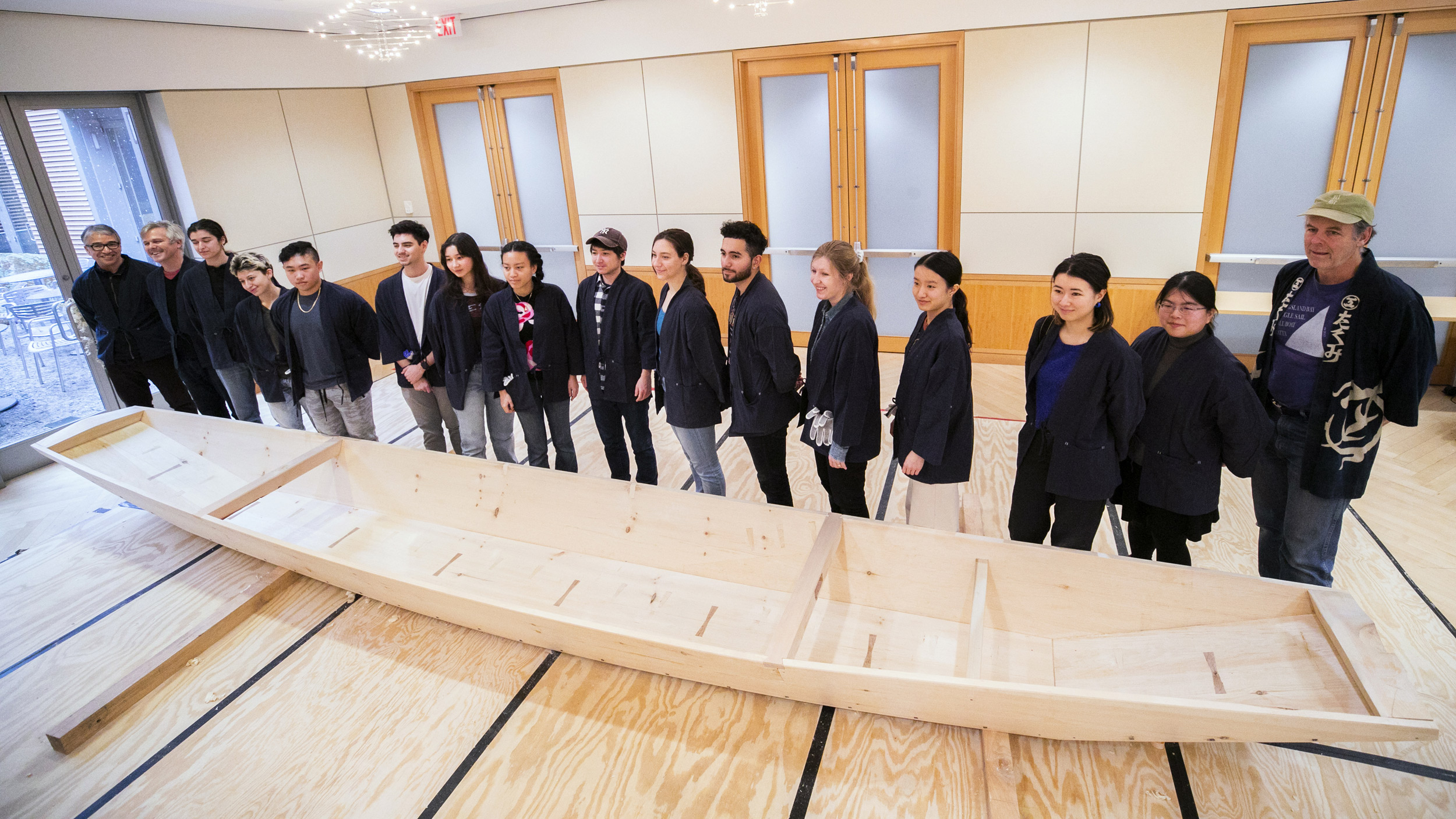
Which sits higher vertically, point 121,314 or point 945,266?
point 945,266

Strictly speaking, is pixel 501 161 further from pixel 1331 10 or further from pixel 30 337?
pixel 1331 10

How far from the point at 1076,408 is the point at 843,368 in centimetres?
75

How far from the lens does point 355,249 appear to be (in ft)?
22.8

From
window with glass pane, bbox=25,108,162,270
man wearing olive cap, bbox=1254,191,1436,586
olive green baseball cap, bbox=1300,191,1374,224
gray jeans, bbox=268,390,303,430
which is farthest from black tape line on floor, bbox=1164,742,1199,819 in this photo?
window with glass pane, bbox=25,108,162,270

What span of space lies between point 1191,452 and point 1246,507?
1.63 m

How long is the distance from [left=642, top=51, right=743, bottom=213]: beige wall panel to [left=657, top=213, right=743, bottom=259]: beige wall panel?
1.7 inches

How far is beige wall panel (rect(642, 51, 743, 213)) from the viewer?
18.9 feet

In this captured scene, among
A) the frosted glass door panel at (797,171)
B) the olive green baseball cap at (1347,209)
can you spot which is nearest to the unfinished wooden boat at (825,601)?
the olive green baseball cap at (1347,209)

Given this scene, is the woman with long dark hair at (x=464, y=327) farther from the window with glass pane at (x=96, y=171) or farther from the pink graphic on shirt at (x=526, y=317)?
the window with glass pane at (x=96, y=171)

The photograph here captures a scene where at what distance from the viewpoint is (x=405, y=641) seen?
277cm

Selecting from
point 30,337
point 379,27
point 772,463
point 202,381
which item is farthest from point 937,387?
point 30,337

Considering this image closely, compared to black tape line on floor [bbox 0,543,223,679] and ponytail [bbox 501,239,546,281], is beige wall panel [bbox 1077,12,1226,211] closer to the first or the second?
ponytail [bbox 501,239,546,281]

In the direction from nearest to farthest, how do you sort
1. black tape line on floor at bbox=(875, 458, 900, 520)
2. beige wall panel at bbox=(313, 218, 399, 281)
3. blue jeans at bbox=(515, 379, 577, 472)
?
blue jeans at bbox=(515, 379, 577, 472) < black tape line on floor at bbox=(875, 458, 900, 520) < beige wall panel at bbox=(313, 218, 399, 281)

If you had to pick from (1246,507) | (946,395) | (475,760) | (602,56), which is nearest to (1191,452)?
(946,395)
